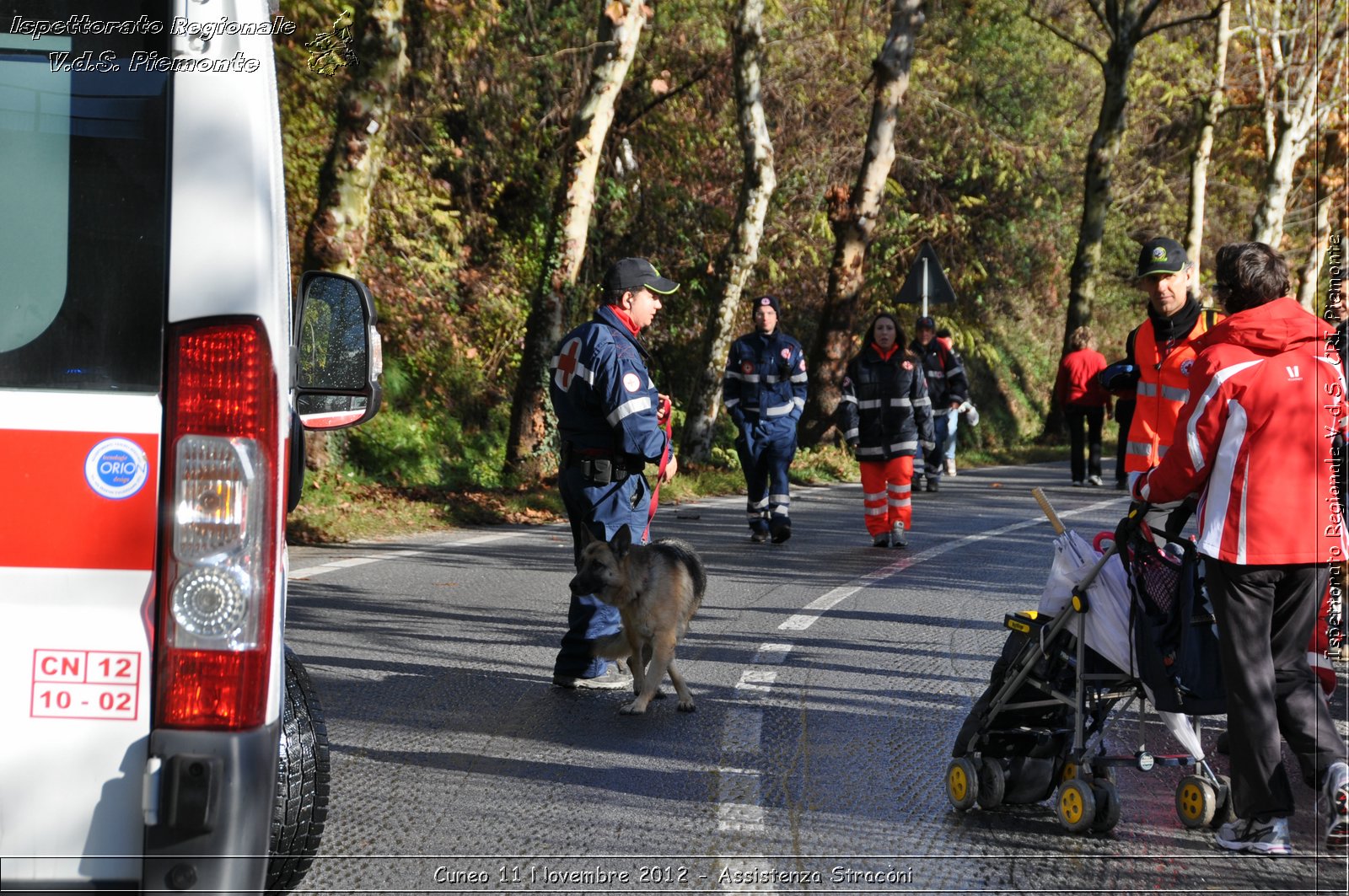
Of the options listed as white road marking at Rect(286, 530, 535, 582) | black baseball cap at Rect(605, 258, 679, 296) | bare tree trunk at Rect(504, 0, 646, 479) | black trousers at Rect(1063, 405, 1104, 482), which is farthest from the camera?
black trousers at Rect(1063, 405, 1104, 482)

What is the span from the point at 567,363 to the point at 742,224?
14.5m

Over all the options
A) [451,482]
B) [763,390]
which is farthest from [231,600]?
[451,482]

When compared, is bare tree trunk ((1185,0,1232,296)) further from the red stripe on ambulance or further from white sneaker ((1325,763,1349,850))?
the red stripe on ambulance

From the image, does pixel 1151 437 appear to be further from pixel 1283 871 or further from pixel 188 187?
pixel 188 187

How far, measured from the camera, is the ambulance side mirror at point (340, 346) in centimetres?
378

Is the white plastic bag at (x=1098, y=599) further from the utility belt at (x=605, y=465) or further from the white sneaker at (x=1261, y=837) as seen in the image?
the utility belt at (x=605, y=465)

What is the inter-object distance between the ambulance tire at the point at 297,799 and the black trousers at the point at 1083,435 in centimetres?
1661

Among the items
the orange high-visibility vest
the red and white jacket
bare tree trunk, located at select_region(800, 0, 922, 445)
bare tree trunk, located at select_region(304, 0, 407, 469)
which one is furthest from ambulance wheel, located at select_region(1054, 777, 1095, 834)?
bare tree trunk, located at select_region(800, 0, 922, 445)

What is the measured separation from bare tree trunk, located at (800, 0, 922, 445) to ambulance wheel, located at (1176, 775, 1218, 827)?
17.5m

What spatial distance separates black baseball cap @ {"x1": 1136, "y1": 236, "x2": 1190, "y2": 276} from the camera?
6.32 metres

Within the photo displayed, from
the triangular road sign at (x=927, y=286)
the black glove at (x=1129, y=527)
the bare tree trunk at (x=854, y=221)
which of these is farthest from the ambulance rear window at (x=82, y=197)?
the triangular road sign at (x=927, y=286)

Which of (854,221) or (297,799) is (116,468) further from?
(854,221)

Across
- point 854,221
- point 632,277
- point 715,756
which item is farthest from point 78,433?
point 854,221

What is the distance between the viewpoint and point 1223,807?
498 cm
